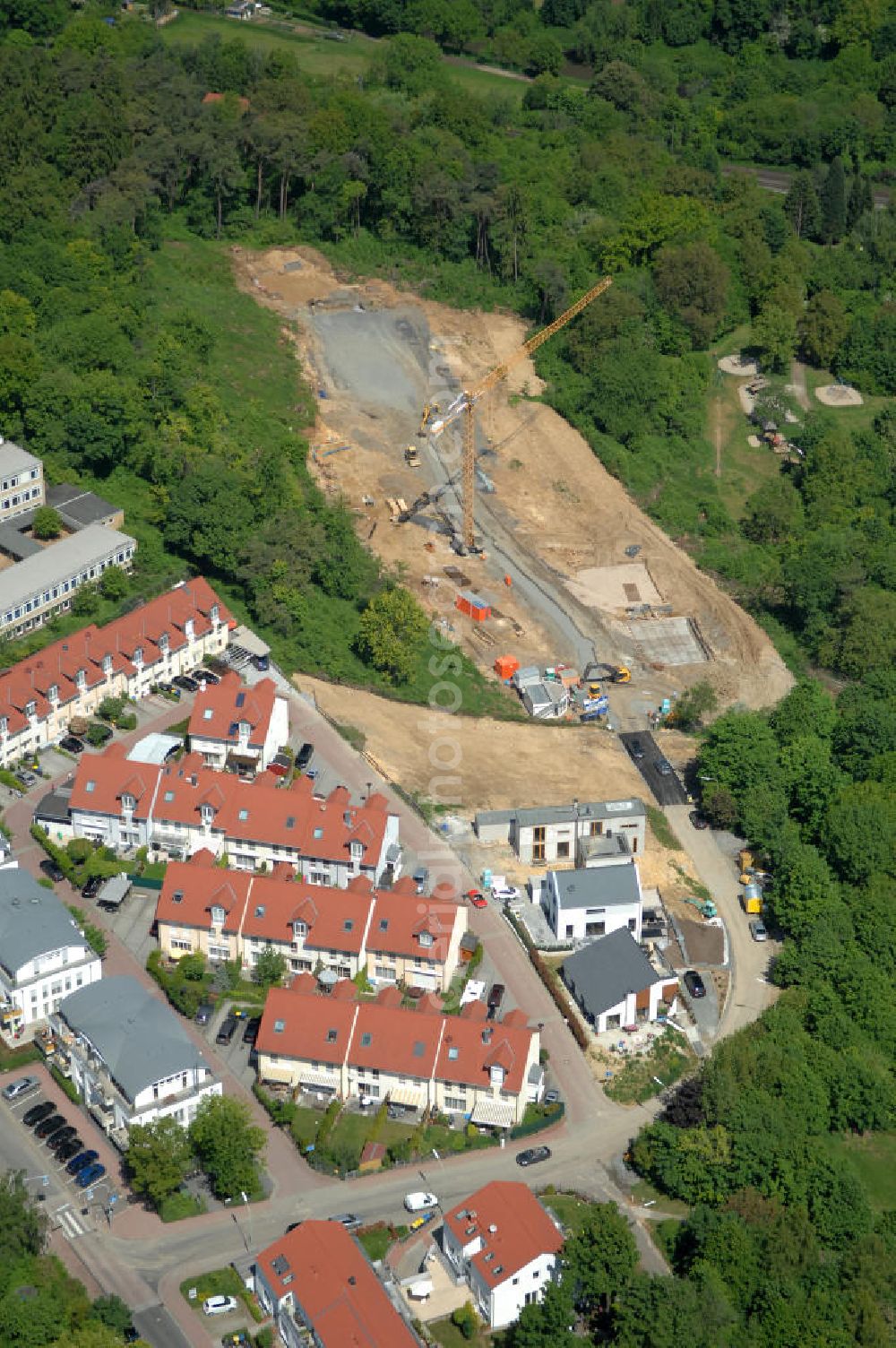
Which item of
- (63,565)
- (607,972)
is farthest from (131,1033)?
(63,565)

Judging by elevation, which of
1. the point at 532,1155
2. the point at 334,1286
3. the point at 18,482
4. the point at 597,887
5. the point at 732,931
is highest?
the point at 18,482

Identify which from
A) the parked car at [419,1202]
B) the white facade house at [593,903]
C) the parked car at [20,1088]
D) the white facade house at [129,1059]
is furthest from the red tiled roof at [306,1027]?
the white facade house at [593,903]

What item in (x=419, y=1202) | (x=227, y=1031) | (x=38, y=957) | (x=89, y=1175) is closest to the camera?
(x=89, y=1175)

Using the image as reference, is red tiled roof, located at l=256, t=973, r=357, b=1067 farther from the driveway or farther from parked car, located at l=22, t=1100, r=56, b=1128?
the driveway

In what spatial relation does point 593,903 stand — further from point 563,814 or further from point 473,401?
point 473,401

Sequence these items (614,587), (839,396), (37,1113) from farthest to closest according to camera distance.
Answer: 1. (839,396)
2. (614,587)
3. (37,1113)

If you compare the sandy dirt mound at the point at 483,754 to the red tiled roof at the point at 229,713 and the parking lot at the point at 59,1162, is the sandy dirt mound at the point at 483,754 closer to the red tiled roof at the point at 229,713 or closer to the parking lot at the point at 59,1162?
the red tiled roof at the point at 229,713
